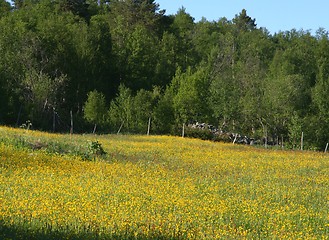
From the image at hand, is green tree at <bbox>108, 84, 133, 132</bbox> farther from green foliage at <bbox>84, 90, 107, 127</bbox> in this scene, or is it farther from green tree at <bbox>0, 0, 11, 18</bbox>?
green tree at <bbox>0, 0, 11, 18</bbox>

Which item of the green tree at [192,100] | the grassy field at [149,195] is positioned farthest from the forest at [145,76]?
the grassy field at [149,195]

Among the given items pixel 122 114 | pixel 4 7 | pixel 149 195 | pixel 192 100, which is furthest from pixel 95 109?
pixel 149 195

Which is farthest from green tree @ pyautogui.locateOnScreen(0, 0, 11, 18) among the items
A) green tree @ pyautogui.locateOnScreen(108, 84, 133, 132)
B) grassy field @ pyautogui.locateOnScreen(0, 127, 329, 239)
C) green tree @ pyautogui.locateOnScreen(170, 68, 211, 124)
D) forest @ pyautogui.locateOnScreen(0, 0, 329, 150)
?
grassy field @ pyautogui.locateOnScreen(0, 127, 329, 239)

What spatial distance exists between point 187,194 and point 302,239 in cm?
573

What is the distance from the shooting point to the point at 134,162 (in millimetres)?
25922

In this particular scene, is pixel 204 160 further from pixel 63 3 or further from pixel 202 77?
pixel 63 3

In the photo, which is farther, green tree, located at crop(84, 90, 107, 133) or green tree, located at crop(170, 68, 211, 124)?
green tree, located at crop(170, 68, 211, 124)

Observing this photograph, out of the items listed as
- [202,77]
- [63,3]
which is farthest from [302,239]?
[63,3]

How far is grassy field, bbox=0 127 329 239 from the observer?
11.9 meters

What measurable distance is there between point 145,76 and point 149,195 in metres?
50.3

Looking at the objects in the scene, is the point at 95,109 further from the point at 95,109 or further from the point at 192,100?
the point at 192,100

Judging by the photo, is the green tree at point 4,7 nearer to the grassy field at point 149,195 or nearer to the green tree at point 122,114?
the green tree at point 122,114

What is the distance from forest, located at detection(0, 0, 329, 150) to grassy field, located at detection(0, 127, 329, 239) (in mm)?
20923

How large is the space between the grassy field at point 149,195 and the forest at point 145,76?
824 inches
